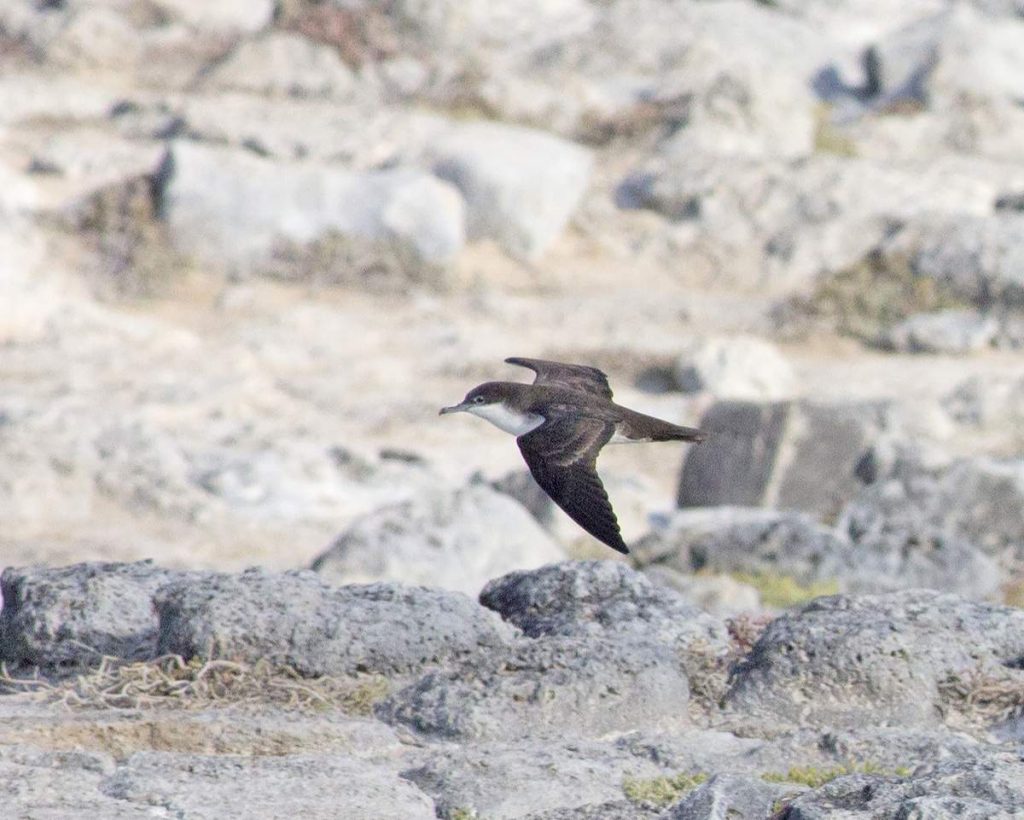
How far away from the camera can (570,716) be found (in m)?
5.52

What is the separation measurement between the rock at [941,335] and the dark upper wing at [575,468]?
455 inches

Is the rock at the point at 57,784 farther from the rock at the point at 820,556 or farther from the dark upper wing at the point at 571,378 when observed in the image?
the rock at the point at 820,556

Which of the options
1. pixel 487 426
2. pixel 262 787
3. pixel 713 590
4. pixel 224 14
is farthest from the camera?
pixel 224 14

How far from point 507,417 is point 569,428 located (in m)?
0.52

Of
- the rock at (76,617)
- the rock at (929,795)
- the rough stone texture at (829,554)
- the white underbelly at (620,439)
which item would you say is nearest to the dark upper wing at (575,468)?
the white underbelly at (620,439)

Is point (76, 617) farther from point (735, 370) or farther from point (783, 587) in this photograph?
point (735, 370)

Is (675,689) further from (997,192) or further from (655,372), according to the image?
(997,192)

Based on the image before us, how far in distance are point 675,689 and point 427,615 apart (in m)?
0.71

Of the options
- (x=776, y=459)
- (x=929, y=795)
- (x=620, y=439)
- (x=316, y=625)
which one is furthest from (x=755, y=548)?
(x=929, y=795)

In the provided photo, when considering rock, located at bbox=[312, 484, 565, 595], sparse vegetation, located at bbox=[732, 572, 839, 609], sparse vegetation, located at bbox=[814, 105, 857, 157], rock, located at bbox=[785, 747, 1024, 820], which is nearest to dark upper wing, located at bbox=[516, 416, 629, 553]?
rock, located at bbox=[785, 747, 1024, 820]

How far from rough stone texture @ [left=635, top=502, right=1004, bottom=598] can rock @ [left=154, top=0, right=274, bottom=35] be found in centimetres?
1445

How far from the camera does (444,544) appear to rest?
10953 mm

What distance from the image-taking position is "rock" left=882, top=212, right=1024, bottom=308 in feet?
61.2

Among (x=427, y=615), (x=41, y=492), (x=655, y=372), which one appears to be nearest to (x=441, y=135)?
(x=655, y=372)
